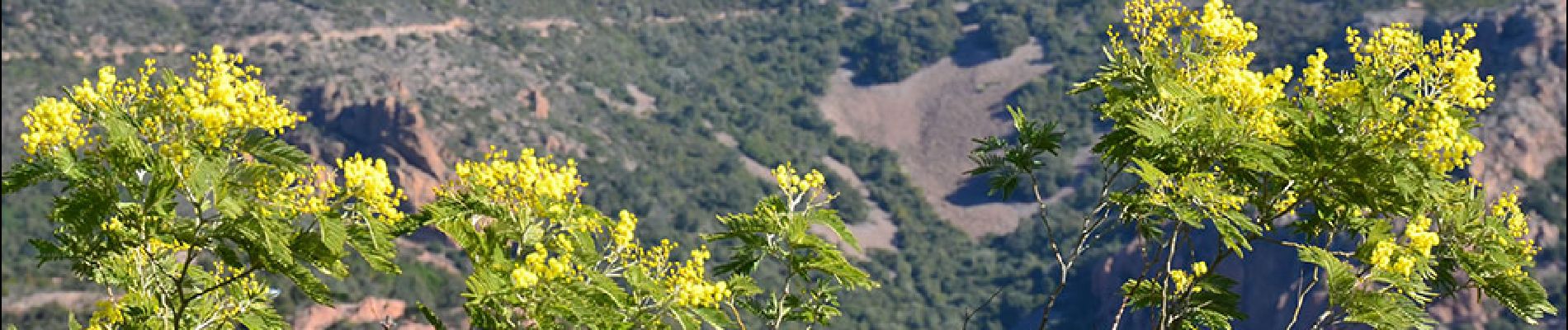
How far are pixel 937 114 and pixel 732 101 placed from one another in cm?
1322

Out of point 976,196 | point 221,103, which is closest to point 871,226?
point 976,196

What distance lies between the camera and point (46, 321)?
152ft

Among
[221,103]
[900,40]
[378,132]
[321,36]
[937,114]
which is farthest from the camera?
[900,40]

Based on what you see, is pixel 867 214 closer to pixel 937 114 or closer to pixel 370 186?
pixel 937 114

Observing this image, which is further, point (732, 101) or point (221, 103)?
point (732, 101)

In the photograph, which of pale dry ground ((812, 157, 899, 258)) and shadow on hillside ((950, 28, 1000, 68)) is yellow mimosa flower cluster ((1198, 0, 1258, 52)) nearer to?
pale dry ground ((812, 157, 899, 258))

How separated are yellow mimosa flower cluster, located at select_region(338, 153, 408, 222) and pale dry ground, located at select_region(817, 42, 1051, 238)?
263 feet

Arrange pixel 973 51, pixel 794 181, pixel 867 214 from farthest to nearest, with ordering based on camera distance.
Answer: pixel 973 51 < pixel 867 214 < pixel 794 181

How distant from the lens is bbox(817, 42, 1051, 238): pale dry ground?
93438mm

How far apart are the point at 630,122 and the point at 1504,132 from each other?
143 feet

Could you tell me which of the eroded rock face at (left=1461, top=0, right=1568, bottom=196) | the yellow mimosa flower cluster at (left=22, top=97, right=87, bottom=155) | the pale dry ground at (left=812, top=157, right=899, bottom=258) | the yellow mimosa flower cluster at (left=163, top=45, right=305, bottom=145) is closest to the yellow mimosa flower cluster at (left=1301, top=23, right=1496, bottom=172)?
the yellow mimosa flower cluster at (left=163, top=45, right=305, bottom=145)

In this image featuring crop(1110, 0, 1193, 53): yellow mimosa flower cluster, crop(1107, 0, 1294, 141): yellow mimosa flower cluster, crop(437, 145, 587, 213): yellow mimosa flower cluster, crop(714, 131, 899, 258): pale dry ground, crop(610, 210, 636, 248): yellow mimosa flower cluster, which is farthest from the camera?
crop(714, 131, 899, 258): pale dry ground

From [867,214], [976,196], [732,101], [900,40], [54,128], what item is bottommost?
[867,214]

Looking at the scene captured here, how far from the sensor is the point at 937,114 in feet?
334
